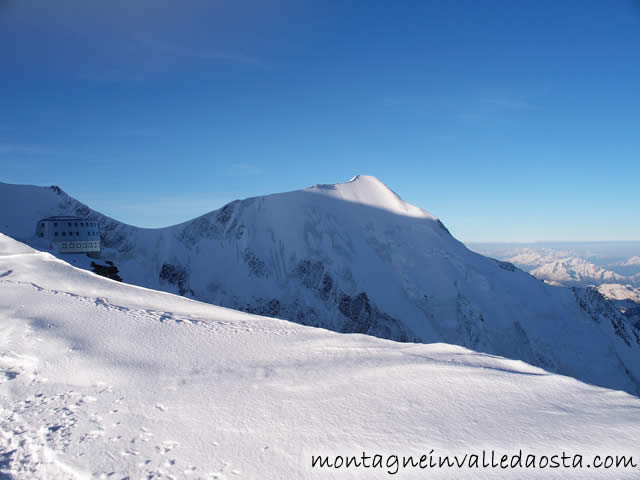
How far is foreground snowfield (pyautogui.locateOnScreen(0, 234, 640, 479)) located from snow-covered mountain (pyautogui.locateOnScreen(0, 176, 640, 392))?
5636cm

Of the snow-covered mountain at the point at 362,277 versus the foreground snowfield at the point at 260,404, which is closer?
the foreground snowfield at the point at 260,404

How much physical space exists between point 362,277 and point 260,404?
7250 cm

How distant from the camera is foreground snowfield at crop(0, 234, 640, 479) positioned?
7.67 m

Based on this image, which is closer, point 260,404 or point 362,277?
point 260,404

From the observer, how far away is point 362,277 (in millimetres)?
81375

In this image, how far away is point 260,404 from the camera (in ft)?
31.9

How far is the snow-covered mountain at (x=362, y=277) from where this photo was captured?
7462 centimetres

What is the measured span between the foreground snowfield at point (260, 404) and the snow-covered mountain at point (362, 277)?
185 feet

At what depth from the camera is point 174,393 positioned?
34.1 ft

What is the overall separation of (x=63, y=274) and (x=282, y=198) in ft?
233

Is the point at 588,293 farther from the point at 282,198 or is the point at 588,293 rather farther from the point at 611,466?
the point at 611,466

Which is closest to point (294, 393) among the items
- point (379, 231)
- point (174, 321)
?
point (174, 321)

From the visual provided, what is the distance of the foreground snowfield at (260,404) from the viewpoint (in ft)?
25.2

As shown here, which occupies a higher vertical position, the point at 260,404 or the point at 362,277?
the point at 362,277
